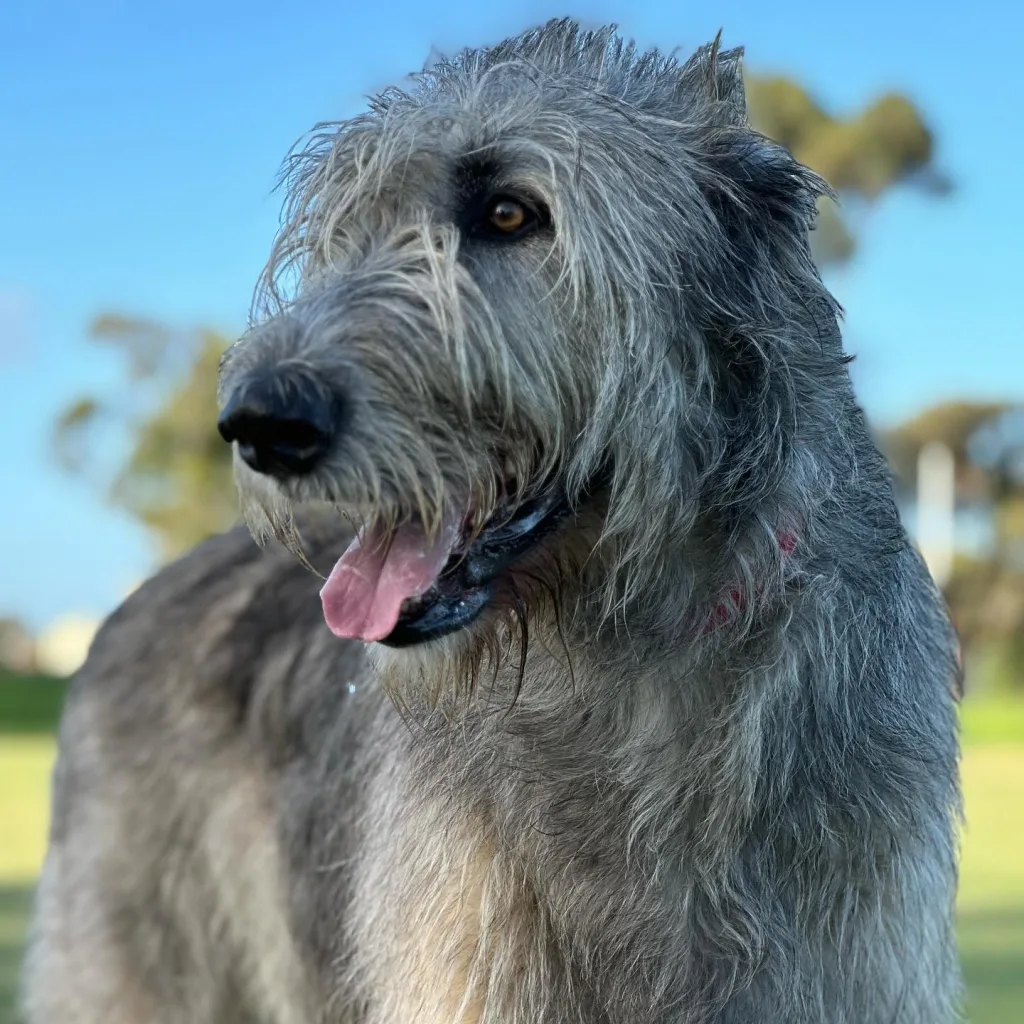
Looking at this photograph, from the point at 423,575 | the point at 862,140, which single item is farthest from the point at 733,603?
the point at 862,140

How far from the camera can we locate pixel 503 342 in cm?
280

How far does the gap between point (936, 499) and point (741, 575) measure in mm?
46993

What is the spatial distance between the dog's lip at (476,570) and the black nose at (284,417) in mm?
384

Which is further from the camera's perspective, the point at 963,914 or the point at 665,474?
the point at 963,914

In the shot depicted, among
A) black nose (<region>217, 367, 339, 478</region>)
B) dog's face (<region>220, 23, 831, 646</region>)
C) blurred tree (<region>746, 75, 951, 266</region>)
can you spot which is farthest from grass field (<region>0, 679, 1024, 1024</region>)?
blurred tree (<region>746, 75, 951, 266</region>)

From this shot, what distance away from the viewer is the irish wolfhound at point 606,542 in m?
2.82

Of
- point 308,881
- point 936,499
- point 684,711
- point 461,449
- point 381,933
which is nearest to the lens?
point 461,449

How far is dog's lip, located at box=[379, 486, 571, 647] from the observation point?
2867mm

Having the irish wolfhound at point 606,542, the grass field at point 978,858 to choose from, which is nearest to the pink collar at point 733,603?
the irish wolfhound at point 606,542

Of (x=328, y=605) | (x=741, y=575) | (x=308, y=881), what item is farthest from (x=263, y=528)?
(x=308, y=881)

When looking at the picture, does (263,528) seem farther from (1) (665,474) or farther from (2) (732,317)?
(2) (732,317)

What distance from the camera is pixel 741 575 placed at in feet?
9.68

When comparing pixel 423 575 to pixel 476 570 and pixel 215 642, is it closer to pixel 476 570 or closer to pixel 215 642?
pixel 476 570

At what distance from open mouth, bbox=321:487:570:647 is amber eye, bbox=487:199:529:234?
549mm
